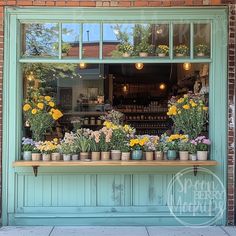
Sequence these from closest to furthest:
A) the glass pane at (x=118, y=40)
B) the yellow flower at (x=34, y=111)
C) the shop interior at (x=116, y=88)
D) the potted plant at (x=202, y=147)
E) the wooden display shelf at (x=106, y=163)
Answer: the wooden display shelf at (x=106, y=163) → the potted plant at (x=202, y=147) → the yellow flower at (x=34, y=111) → the glass pane at (x=118, y=40) → the shop interior at (x=116, y=88)

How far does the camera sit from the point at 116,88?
10312 mm

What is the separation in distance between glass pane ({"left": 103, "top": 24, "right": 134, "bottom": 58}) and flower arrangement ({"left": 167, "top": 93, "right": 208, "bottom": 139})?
110 centimetres

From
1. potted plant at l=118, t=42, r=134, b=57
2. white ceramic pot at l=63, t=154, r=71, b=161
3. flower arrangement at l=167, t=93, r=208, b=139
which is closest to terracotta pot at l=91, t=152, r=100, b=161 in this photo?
white ceramic pot at l=63, t=154, r=71, b=161

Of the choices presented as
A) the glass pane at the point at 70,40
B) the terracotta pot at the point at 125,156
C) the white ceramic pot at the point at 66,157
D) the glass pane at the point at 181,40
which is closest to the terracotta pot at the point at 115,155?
the terracotta pot at the point at 125,156

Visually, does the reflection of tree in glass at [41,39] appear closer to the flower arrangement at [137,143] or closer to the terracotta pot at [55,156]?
the terracotta pot at [55,156]

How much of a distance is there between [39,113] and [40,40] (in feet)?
3.62

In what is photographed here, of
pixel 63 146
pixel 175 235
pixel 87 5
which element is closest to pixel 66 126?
pixel 63 146

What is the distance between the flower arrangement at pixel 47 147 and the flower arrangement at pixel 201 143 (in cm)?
199

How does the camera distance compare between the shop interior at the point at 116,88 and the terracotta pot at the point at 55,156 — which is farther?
the shop interior at the point at 116,88

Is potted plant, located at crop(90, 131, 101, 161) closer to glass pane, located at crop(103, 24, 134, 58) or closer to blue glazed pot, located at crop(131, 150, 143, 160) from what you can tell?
blue glazed pot, located at crop(131, 150, 143, 160)

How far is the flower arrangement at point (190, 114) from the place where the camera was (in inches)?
255

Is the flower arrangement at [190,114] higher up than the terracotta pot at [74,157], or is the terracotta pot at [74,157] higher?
the flower arrangement at [190,114]

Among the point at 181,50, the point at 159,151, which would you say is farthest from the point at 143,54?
the point at 159,151

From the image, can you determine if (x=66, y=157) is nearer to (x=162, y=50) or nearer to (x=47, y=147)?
(x=47, y=147)
